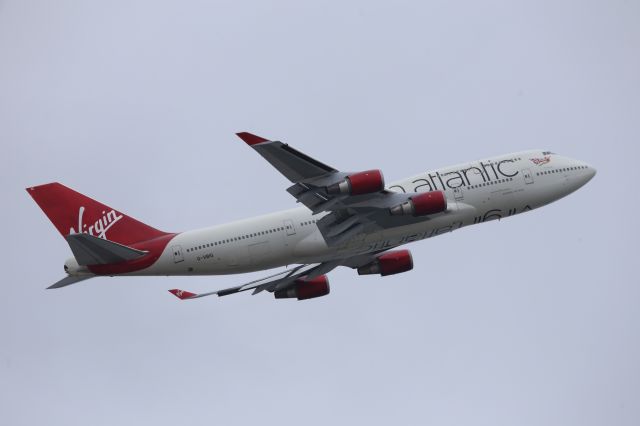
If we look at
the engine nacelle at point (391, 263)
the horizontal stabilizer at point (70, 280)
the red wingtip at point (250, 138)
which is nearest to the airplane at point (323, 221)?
the horizontal stabilizer at point (70, 280)

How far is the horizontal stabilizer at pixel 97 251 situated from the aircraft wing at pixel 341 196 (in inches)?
390

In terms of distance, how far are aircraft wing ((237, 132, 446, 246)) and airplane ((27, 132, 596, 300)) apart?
0.06 meters

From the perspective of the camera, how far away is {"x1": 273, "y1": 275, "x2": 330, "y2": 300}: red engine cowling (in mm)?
60500

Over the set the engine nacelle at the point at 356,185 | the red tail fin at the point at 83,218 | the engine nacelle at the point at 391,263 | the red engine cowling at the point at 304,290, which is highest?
the red tail fin at the point at 83,218

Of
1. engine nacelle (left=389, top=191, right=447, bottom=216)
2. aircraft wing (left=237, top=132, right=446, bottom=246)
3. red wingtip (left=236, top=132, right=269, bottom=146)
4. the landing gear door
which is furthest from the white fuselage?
red wingtip (left=236, top=132, right=269, bottom=146)

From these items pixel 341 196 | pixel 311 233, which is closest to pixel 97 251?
pixel 311 233

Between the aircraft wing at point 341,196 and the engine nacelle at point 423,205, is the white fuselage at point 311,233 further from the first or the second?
the engine nacelle at point 423,205

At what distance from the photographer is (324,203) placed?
2002 inches

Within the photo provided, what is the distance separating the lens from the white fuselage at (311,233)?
5344 centimetres

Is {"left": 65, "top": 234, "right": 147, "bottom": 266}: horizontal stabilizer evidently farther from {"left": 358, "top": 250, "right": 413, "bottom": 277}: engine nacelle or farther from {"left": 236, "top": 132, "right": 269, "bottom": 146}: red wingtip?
{"left": 358, "top": 250, "right": 413, "bottom": 277}: engine nacelle

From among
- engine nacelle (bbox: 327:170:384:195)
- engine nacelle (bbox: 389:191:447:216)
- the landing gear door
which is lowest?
the landing gear door

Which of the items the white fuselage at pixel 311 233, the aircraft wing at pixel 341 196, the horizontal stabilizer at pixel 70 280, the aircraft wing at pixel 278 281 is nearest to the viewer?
the aircraft wing at pixel 341 196

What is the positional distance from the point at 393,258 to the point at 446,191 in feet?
23.6

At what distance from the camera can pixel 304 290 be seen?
60.6m
